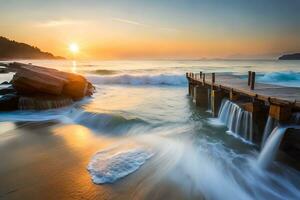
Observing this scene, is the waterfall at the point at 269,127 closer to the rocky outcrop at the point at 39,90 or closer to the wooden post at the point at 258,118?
the wooden post at the point at 258,118

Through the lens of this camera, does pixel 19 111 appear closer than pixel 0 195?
No

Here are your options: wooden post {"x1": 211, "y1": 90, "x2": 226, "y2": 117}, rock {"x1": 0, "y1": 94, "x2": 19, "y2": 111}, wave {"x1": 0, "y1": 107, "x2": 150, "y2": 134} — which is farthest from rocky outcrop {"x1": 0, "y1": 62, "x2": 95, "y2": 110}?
wooden post {"x1": 211, "y1": 90, "x2": 226, "y2": 117}

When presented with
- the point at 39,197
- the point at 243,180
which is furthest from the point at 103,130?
Answer: the point at 243,180

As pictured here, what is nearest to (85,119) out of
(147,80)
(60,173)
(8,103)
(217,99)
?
(8,103)

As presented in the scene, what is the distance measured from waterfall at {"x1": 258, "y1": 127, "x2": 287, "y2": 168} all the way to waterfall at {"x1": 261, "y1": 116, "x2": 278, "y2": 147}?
380 millimetres

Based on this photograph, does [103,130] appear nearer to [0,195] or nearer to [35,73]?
[0,195]

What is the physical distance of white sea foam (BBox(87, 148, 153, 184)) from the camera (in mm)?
5690

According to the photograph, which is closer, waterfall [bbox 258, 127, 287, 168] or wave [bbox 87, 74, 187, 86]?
waterfall [bbox 258, 127, 287, 168]

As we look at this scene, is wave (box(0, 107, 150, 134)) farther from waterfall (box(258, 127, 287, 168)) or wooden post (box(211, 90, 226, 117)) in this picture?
waterfall (box(258, 127, 287, 168))

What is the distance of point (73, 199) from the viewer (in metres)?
4.83

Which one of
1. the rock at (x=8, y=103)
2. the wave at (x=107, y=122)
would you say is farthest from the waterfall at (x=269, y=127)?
the rock at (x=8, y=103)

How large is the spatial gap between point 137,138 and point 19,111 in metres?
6.93

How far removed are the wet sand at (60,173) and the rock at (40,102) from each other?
3.70 m

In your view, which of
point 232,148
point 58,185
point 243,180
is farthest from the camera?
point 232,148
